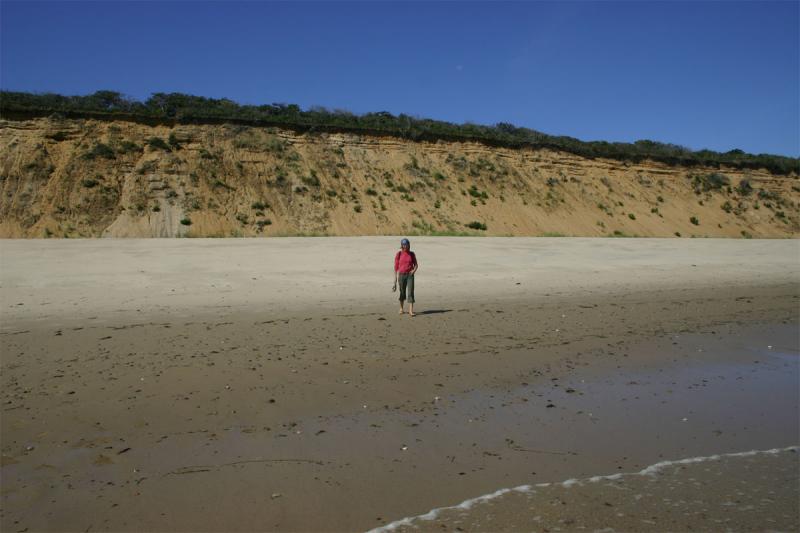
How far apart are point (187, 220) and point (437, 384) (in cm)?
2081

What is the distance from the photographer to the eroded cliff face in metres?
25.2

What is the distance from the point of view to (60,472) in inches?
178

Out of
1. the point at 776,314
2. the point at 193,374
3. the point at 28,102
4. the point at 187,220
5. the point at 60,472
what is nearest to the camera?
the point at 60,472

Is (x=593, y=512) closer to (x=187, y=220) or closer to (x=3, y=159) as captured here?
(x=187, y=220)

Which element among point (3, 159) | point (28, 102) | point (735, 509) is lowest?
point (735, 509)

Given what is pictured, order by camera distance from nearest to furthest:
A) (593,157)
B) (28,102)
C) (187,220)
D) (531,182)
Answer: (187,220), (28,102), (531,182), (593,157)

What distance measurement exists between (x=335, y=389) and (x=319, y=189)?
23823 millimetres

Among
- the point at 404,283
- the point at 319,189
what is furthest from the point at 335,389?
the point at 319,189

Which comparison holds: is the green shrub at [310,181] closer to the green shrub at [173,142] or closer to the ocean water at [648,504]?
the green shrub at [173,142]

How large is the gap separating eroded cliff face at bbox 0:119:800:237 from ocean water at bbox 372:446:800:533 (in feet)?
74.1

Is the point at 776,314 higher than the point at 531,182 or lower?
lower

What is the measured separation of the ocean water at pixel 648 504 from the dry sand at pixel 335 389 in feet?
0.48

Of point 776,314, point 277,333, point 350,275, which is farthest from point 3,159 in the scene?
point 776,314

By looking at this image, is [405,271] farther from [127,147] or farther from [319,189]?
[127,147]
